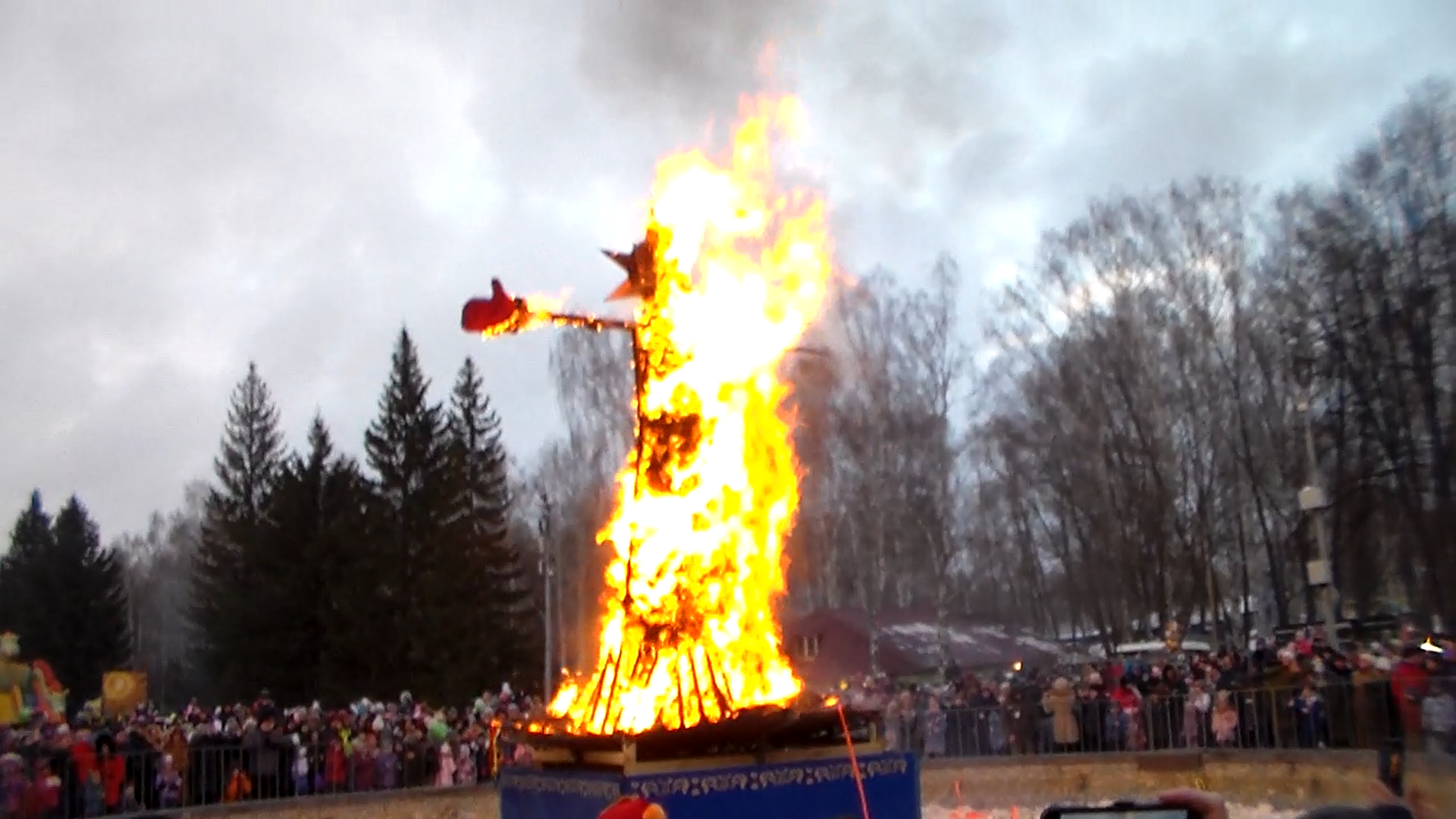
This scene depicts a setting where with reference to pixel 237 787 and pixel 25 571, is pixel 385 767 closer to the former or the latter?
pixel 237 787

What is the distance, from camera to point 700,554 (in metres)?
9.17

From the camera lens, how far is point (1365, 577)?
95.5ft

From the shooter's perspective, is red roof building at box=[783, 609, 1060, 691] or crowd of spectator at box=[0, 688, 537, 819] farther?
red roof building at box=[783, 609, 1060, 691]

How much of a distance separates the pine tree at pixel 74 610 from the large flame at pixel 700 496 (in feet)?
130

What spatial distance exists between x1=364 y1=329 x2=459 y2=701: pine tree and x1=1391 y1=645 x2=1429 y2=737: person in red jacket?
22.9 meters

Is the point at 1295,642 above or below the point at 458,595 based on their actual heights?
below

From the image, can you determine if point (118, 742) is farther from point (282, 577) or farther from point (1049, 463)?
point (1049, 463)

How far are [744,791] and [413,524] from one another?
29.2 m

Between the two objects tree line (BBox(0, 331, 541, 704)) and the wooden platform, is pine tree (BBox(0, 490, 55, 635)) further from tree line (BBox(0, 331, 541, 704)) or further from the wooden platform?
the wooden platform

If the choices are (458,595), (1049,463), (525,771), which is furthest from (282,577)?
(525,771)

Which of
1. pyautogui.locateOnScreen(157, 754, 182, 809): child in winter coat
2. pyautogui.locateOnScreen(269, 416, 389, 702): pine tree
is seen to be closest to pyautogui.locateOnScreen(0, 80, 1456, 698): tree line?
pyautogui.locateOnScreen(269, 416, 389, 702): pine tree

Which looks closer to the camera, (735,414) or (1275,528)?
(735,414)

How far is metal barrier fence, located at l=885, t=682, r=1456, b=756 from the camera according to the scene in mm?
16797

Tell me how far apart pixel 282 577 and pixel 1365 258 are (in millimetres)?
25269
